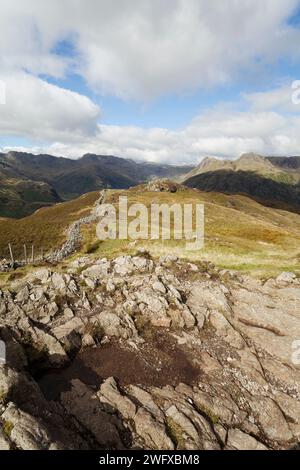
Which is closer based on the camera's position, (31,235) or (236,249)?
(236,249)

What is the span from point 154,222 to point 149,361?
202ft

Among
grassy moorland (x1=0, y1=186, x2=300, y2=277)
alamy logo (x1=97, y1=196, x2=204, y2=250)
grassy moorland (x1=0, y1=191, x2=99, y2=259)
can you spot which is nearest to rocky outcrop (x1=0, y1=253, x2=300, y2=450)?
grassy moorland (x1=0, y1=186, x2=300, y2=277)

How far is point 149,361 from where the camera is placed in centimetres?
2538

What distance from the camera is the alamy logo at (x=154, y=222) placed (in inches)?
2645

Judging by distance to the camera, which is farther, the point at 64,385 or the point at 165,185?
the point at 165,185

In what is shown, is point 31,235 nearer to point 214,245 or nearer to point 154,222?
point 154,222

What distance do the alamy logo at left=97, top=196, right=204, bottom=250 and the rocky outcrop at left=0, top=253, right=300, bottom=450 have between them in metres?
23.8

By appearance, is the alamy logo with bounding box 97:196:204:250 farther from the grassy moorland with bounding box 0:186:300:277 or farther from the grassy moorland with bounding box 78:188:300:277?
the grassy moorland with bounding box 78:188:300:277

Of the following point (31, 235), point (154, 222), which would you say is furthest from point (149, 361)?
point (31, 235)

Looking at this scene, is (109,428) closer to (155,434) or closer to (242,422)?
(155,434)

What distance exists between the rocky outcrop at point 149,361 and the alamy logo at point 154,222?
78.2ft

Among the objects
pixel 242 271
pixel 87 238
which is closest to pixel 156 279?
pixel 242 271
